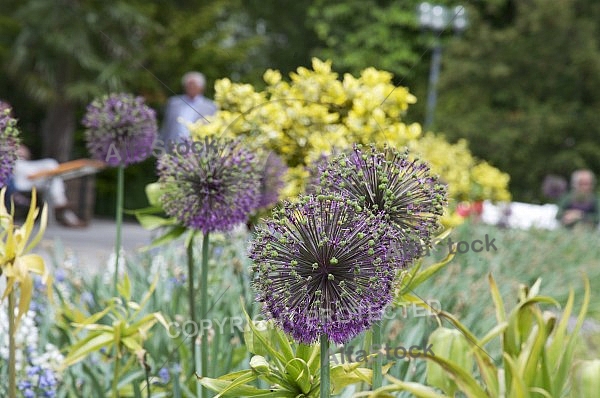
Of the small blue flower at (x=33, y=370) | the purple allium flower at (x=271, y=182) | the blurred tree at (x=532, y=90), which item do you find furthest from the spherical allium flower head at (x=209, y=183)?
the blurred tree at (x=532, y=90)

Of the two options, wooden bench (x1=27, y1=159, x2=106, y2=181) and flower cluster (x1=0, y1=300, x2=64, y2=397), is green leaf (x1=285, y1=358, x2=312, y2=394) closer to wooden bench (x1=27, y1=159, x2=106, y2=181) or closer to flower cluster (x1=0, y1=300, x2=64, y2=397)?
flower cluster (x1=0, y1=300, x2=64, y2=397)

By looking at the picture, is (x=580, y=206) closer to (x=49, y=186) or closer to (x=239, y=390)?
(x=49, y=186)

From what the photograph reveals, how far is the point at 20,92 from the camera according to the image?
63.7 feet

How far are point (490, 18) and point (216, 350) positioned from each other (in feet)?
79.8

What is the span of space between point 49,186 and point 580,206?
7718 mm

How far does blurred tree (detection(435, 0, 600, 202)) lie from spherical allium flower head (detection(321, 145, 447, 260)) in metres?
20.1

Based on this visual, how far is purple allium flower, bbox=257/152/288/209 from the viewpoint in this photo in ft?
9.75

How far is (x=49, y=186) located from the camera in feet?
41.0

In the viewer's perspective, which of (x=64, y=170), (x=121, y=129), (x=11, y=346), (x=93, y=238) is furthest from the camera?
(x=93, y=238)

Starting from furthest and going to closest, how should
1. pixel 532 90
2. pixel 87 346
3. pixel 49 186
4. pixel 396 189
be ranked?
pixel 532 90
pixel 49 186
pixel 87 346
pixel 396 189

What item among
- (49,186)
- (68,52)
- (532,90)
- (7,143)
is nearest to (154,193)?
(7,143)

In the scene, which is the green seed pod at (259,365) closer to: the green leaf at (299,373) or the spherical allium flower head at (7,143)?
the green leaf at (299,373)

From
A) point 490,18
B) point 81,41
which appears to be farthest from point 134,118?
point 490,18

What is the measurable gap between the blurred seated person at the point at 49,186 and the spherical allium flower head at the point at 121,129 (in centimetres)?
925
